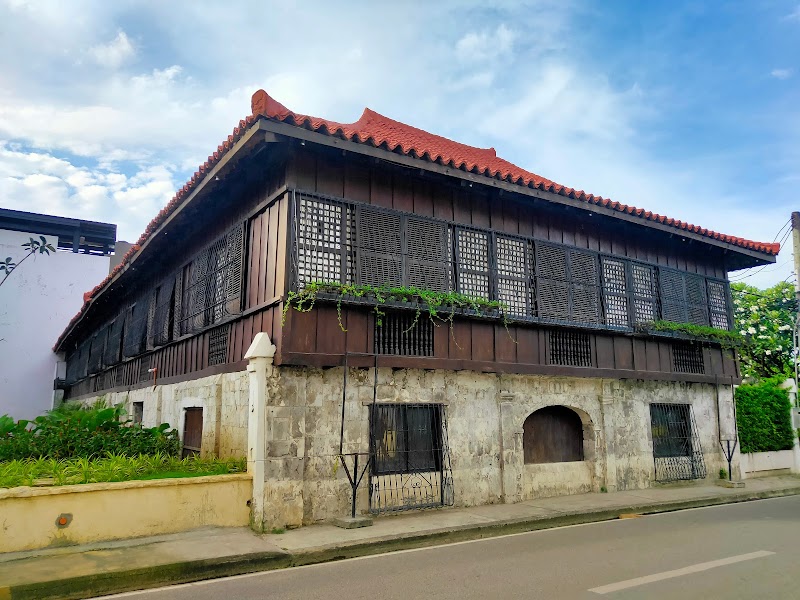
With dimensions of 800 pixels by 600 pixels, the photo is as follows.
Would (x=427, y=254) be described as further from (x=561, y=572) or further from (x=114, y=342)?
(x=114, y=342)

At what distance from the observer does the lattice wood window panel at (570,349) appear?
12094 mm

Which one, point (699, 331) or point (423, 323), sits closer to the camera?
point (423, 323)

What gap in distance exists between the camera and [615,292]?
43.6 feet

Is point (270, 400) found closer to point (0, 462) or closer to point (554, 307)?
point (0, 462)

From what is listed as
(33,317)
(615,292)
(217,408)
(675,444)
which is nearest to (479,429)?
(217,408)

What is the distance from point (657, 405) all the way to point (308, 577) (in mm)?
10219

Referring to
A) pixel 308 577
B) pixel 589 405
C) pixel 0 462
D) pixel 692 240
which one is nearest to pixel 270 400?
pixel 308 577

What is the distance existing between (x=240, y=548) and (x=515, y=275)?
7.19m

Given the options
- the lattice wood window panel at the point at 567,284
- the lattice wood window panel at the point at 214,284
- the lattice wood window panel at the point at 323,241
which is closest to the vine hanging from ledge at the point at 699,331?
the lattice wood window panel at the point at 567,284

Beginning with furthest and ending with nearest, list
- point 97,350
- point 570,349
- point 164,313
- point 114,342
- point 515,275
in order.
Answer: point 97,350, point 114,342, point 164,313, point 570,349, point 515,275

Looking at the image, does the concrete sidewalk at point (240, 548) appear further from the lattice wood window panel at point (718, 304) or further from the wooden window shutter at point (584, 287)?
the lattice wood window panel at point (718, 304)

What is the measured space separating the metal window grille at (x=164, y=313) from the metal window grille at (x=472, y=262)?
7.24 meters

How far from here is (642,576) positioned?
613cm

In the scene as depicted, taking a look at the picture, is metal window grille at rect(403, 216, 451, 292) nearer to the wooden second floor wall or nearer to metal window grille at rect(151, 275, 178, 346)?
the wooden second floor wall
